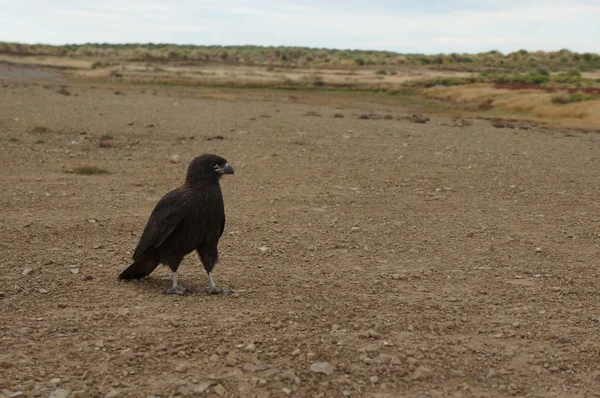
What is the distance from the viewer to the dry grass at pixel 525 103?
26.4 m

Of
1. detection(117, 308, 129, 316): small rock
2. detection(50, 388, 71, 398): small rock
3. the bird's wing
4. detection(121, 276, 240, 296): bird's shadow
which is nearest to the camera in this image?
detection(50, 388, 71, 398): small rock

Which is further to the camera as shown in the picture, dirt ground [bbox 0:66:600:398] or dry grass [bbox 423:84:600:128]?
dry grass [bbox 423:84:600:128]

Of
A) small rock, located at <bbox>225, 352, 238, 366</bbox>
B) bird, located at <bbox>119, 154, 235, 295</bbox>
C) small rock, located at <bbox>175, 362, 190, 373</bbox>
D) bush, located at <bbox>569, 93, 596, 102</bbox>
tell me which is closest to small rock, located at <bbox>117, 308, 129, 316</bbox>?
bird, located at <bbox>119, 154, 235, 295</bbox>

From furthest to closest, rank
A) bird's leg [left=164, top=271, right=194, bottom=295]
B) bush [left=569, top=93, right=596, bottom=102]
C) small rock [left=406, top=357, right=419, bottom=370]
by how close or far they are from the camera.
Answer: bush [left=569, top=93, right=596, bottom=102]
bird's leg [left=164, top=271, right=194, bottom=295]
small rock [left=406, top=357, right=419, bottom=370]

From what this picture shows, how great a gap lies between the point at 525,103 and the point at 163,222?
27.2m

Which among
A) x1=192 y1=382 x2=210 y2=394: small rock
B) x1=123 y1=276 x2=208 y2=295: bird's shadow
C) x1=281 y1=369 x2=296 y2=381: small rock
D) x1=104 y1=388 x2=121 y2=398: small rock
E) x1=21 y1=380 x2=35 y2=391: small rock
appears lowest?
x1=123 y1=276 x2=208 y2=295: bird's shadow

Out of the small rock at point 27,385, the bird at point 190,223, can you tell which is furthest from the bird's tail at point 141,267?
the small rock at point 27,385

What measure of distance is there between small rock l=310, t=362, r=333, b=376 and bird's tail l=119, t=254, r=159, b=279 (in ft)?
7.67

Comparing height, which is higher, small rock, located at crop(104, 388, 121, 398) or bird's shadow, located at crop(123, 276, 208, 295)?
small rock, located at crop(104, 388, 121, 398)

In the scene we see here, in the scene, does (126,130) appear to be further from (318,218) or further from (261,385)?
(261,385)

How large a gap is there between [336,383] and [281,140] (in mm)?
13222

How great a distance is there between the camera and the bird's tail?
6582 mm

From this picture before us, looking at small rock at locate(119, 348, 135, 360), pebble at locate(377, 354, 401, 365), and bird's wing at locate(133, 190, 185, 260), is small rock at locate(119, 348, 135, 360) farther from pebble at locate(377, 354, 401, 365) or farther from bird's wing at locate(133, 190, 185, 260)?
pebble at locate(377, 354, 401, 365)

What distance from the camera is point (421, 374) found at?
15.6 feet
